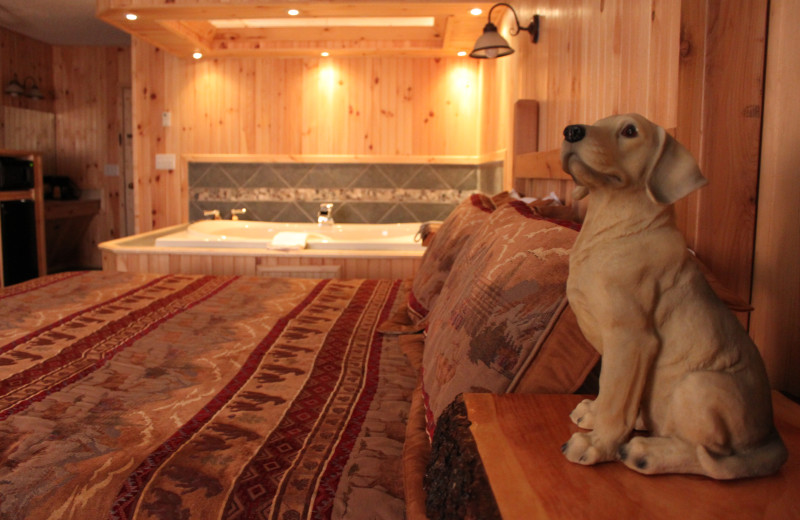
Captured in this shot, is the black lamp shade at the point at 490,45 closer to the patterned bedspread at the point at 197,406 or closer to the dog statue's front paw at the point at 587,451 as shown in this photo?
the patterned bedspread at the point at 197,406

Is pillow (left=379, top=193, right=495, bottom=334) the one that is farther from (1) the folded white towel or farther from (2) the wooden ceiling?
(2) the wooden ceiling

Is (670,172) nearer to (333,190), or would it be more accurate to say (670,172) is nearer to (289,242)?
(289,242)

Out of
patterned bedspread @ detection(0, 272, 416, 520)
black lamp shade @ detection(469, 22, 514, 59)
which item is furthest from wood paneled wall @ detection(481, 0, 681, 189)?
patterned bedspread @ detection(0, 272, 416, 520)

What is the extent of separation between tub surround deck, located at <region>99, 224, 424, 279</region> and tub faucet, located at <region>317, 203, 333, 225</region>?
1.33 meters

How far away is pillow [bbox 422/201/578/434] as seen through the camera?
93cm

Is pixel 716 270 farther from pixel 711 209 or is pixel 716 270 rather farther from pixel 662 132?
pixel 662 132

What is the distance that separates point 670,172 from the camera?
2.10 feet

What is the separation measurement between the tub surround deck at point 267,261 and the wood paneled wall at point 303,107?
1518mm

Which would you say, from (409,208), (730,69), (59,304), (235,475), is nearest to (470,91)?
(409,208)

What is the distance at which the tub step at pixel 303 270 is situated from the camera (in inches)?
136

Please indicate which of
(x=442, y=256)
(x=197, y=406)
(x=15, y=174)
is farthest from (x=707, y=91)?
(x=15, y=174)

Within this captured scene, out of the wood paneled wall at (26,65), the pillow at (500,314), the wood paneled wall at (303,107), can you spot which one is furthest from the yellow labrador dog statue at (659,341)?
the wood paneled wall at (26,65)

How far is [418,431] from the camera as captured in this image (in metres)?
1.07

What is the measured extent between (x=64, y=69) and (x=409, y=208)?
4.33m
